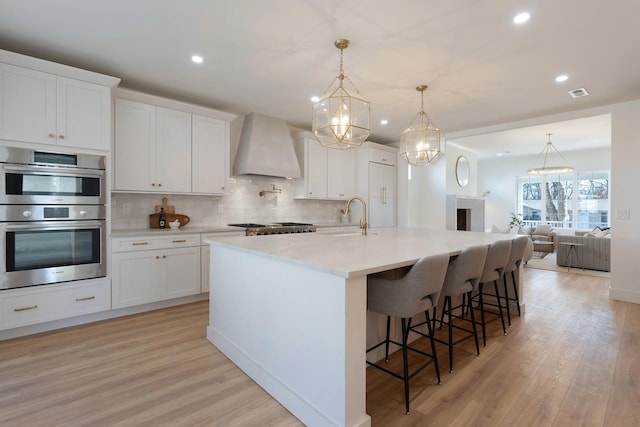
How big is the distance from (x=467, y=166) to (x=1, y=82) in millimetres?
7934

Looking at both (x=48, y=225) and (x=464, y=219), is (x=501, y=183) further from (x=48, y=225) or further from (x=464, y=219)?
(x=48, y=225)

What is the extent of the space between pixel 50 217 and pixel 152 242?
2.93ft

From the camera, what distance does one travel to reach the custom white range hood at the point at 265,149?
14.9 feet

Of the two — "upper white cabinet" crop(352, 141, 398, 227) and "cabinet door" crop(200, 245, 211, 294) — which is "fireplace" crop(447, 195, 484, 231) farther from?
"cabinet door" crop(200, 245, 211, 294)

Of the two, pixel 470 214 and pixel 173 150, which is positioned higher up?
pixel 173 150

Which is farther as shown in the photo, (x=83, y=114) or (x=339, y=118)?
(x=83, y=114)

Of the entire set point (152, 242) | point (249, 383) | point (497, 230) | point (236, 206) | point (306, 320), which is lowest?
point (249, 383)

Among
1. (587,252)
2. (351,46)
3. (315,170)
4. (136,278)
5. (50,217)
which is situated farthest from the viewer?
(587,252)

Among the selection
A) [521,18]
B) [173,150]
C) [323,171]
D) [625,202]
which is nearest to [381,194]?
[323,171]

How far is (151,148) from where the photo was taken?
146 inches

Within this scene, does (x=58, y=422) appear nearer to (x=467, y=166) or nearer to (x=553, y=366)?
(x=553, y=366)

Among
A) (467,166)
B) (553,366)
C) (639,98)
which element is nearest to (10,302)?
(553,366)

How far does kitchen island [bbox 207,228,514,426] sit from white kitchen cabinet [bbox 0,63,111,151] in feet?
6.11

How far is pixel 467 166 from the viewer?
7641mm
